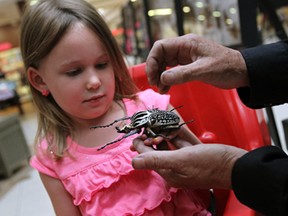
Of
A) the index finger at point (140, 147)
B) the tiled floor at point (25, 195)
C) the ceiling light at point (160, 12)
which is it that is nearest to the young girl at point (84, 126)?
the index finger at point (140, 147)

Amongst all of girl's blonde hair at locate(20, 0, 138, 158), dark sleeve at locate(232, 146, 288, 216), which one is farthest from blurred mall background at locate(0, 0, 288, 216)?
dark sleeve at locate(232, 146, 288, 216)

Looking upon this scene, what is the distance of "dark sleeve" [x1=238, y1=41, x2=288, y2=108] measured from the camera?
74 cm

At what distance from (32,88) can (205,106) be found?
1.83 feet

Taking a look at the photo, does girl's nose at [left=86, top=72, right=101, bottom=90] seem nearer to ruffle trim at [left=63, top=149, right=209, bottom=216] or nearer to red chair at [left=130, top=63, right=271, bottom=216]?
ruffle trim at [left=63, top=149, right=209, bottom=216]

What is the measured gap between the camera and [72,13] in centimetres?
86

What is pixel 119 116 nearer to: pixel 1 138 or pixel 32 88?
pixel 32 88

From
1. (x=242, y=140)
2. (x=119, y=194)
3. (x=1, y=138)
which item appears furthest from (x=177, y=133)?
(x=1, y=138)

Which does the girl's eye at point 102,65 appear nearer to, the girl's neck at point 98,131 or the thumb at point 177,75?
the girl's neck at point 98,131

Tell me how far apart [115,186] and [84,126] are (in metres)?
0.19

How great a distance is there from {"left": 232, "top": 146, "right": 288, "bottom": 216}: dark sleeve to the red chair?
39cm

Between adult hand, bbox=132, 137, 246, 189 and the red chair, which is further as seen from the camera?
the red chair

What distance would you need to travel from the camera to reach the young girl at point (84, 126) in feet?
2.72

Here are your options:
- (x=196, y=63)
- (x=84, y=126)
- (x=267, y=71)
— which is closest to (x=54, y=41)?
(x=84, y=126)

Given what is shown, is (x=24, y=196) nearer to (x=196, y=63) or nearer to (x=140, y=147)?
(x=140, y=147)
